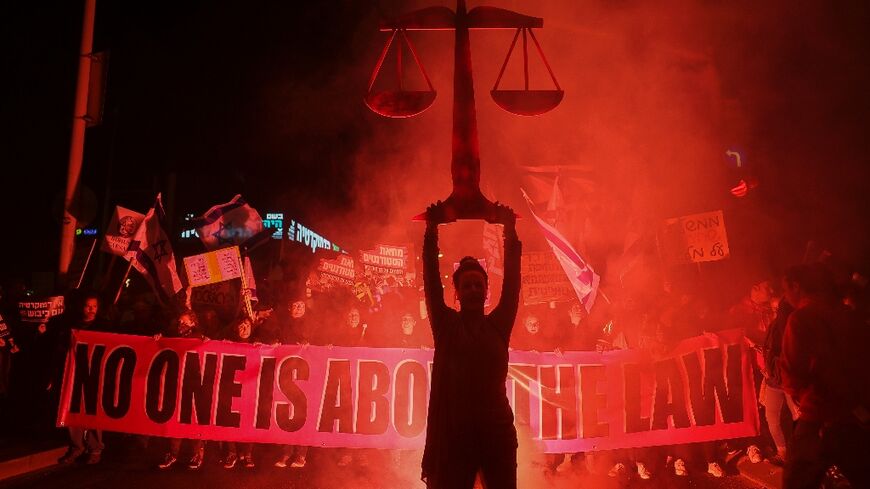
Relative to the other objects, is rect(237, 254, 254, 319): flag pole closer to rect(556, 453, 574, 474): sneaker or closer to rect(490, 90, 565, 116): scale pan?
rect(556, 453, 574, 474): sneaker

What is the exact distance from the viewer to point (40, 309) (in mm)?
6703

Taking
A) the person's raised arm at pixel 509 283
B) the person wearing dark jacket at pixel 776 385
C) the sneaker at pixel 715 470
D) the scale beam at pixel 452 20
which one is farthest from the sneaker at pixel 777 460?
the scale beam at pixel 452 20

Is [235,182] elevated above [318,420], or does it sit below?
above

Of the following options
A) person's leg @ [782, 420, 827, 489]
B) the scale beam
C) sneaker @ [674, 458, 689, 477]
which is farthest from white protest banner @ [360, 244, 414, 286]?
person's leg @ [782, 420, 827, 489]

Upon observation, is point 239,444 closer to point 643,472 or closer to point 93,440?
point 93,440

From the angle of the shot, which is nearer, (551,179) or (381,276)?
(551,179)

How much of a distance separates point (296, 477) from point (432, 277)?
360 centimetres

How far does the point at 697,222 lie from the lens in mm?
8031

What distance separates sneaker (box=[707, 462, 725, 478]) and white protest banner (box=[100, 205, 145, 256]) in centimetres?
709

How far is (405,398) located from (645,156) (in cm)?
611

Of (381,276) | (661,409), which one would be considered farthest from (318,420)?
(381,276)

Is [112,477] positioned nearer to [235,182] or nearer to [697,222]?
[697,222]

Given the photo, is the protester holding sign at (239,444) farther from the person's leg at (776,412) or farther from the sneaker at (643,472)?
the person's leg at (776,412)

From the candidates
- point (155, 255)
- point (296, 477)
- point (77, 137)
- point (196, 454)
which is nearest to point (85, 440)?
point (196, 454)
